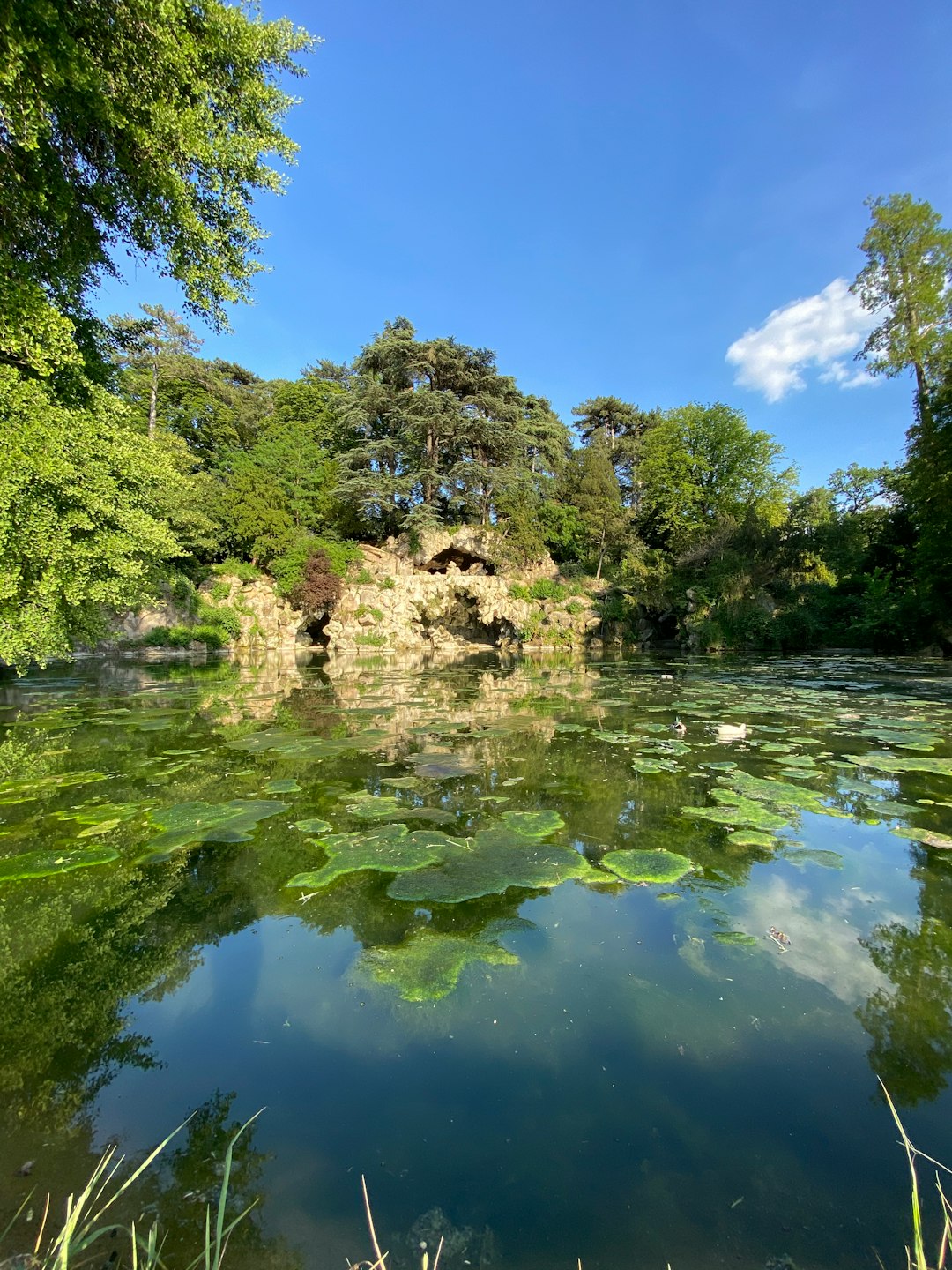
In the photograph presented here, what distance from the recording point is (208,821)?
199 inches

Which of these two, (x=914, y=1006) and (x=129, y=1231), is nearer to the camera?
(x=129, y=1231)

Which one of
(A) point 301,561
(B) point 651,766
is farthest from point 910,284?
(A) point 301,561

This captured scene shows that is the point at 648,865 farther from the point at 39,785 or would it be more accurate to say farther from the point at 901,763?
the point at 39,785

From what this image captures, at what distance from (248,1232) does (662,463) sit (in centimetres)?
3646

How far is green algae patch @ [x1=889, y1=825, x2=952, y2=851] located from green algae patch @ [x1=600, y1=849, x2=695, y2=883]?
6.74 feet

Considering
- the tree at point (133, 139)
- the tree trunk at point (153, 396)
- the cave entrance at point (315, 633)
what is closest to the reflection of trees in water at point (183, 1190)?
the tree at point (133, 139)

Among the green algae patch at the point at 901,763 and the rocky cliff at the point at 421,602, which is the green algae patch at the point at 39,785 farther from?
the rocky cliff at the point at 421,602

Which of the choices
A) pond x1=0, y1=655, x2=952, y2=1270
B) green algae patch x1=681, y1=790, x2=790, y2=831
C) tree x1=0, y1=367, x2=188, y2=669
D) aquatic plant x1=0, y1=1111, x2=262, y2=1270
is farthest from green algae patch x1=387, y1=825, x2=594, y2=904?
tree x1=0, y1=367, x2=188, y2=669

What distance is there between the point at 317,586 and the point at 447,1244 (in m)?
29.7

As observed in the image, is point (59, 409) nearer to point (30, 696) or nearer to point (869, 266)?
point (30, 696)

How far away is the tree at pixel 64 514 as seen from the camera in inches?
316

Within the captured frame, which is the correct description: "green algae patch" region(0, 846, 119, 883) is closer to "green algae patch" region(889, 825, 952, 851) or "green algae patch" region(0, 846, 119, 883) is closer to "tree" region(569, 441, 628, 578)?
"green algae patch" region(889, 825, 952, 851)

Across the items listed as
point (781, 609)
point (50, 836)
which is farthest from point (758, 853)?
point (781, 609)

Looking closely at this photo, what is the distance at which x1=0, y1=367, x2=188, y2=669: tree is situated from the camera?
8.04m
